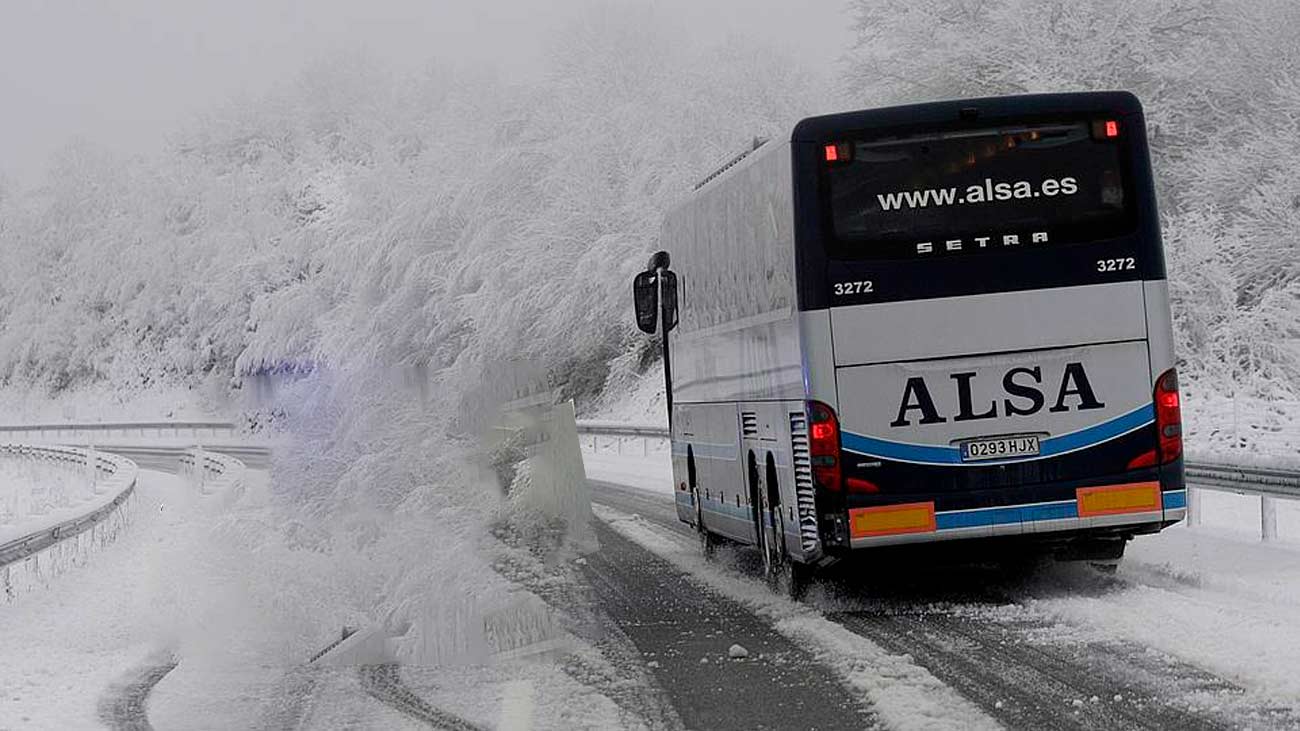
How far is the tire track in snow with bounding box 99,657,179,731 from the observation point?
891cm

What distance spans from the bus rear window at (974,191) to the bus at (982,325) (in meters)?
0.01

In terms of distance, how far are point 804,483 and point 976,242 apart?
6.33ft

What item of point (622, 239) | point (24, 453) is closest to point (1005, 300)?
point (622, 239)

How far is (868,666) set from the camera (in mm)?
9484

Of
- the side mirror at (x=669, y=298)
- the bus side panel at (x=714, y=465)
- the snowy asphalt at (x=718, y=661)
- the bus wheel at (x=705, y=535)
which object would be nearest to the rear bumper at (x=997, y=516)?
the snowy asphalt at (x=718, y=661)

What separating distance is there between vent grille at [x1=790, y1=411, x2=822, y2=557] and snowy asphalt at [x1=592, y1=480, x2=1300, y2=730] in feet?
1.65

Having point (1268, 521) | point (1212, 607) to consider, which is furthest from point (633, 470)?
point (1212, 607)

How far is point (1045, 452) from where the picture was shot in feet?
37.9

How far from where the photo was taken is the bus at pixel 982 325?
1152cm

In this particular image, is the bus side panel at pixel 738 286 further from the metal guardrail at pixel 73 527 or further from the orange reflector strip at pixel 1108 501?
the metal guardrail at pixel 73 527

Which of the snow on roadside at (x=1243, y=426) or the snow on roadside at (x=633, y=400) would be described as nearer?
the snow on roadside at (x=1243, y=426)

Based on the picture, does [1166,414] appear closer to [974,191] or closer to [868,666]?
[974,191]

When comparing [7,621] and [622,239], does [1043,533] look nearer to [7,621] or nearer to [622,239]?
[7,621]

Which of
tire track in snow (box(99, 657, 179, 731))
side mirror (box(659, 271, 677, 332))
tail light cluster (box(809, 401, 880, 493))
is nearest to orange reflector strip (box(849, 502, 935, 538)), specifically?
tail light cluster (box(809, 401, 880, 493))
